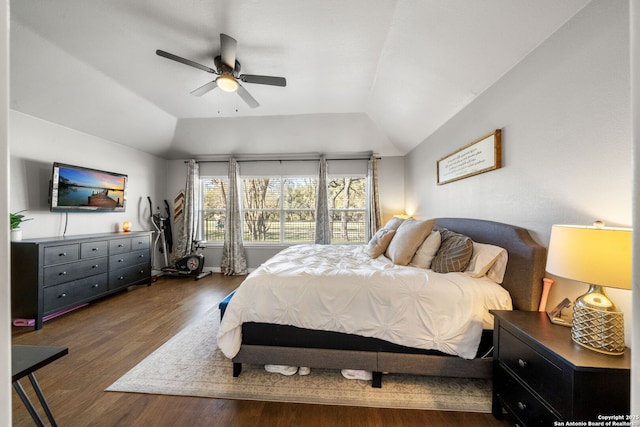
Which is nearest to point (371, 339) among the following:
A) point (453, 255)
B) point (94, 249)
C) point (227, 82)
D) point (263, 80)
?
point (453, 255)

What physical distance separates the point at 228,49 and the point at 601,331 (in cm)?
309

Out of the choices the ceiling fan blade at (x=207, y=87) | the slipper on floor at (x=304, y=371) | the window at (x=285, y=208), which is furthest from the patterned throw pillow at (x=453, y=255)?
the window at (x=285, y=208)

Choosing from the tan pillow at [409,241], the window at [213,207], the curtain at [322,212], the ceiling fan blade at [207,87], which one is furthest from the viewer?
the window at [213,207]

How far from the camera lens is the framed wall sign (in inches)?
80.7

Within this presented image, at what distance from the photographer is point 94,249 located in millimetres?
3148

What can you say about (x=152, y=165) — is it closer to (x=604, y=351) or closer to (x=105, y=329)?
(x=105, y=329)

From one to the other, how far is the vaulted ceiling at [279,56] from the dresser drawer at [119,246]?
5.43 feet

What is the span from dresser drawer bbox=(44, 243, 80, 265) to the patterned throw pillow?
12.9 feet

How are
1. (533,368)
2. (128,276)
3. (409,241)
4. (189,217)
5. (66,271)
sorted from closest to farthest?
(533,368) → (409,241) → (66,271) → (128,276) → (189,217)

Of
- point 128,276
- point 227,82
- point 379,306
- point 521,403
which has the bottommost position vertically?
point 521,403

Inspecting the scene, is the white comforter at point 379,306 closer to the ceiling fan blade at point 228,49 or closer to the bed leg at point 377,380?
the bed leg at point 377,380

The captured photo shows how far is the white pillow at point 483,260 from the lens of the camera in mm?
1765

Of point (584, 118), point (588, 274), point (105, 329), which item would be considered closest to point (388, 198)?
point (584, 118)

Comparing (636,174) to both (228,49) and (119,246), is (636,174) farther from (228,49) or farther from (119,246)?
(119,246)
